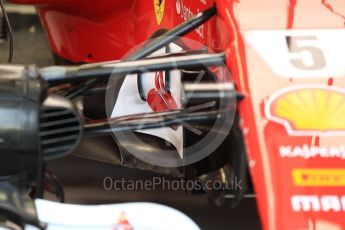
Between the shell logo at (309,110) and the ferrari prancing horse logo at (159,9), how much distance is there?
56cm

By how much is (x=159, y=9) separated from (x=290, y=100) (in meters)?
0.60

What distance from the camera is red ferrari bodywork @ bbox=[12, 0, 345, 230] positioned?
67 centimetres

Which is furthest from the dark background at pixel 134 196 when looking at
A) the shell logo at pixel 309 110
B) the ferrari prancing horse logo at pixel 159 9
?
the shell logo at pixel 309 110

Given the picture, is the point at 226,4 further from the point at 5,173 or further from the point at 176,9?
the point at 5,173

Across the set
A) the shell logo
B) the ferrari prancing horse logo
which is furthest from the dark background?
the shell logo

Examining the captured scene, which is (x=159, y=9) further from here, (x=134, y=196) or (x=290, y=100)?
(x=290, y=100)

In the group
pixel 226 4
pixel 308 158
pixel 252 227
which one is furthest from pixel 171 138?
pixel 308 158

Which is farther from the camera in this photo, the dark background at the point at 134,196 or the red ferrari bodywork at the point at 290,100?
the dark background at the point at 134,196

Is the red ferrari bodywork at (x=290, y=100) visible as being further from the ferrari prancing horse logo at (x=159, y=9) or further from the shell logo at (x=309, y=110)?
the ferrari prancing horse logo at (x=159, y=9)

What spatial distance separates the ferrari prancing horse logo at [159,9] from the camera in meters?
1.24

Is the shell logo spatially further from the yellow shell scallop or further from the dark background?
the dark background

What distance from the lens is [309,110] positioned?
72cm

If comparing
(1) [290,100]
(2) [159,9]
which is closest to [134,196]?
(2) [159,9]

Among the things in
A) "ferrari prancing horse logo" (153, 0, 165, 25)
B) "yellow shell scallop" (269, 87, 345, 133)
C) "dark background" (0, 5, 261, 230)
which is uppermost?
"ferrari prancing horse logo" (153, 0, 165, 25)
